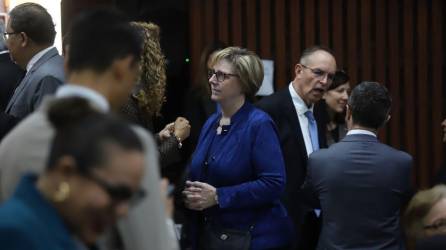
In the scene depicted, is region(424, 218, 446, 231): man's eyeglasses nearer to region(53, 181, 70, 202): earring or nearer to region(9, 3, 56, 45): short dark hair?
region(9, 3, 56, 45): short dark hair

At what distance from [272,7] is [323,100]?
1.04 meters

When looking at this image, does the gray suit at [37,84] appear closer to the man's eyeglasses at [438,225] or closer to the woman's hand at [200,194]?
the woman's hand at [200,194]

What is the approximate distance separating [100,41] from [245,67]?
7.97 feet

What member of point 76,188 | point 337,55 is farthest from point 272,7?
point 76,188

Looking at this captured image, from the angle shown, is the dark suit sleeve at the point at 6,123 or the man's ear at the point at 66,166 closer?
the man's ear at the point at 66,166

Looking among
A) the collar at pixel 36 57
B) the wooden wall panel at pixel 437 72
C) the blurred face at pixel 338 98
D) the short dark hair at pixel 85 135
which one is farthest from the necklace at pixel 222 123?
the wooden wall panel at pixel 437 72

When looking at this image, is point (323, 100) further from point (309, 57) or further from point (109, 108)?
point (109, 108)

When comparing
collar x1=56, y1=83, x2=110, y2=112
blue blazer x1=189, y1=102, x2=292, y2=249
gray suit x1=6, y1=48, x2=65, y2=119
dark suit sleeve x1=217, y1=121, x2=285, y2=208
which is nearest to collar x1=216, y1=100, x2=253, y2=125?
blue blazer x1=189, y1=102, x2=292, y2=249

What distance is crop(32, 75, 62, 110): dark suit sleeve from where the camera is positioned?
4.87 meters

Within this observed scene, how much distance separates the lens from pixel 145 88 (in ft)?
15.7

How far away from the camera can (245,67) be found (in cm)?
539

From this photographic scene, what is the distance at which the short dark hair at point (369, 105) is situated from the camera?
5199 millimetres

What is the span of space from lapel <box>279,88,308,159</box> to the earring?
11.3 feet

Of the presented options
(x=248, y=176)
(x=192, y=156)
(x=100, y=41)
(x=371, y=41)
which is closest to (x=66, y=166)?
(x=100, y=41)
